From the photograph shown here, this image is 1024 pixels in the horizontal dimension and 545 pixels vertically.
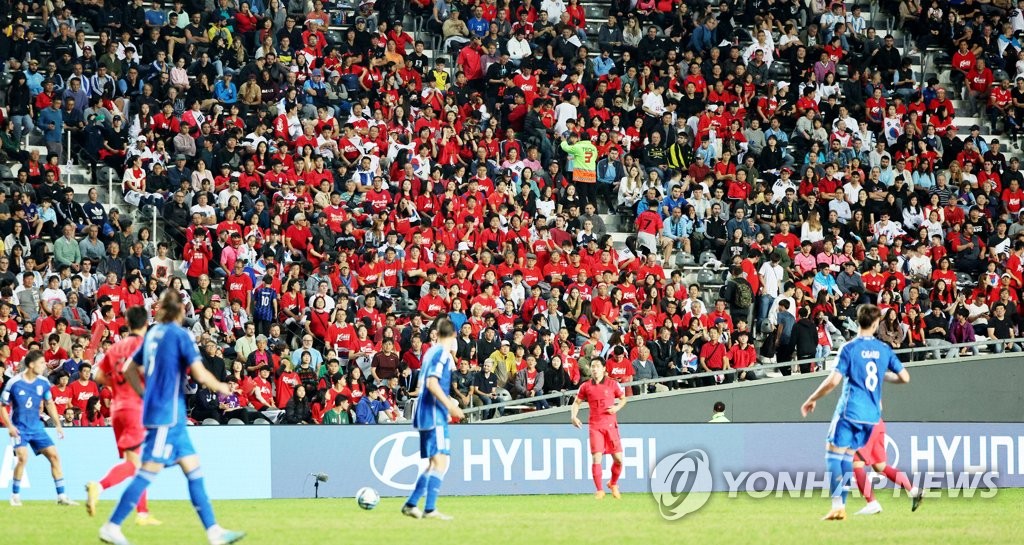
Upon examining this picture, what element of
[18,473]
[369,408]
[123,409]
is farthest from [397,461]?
[123,409]

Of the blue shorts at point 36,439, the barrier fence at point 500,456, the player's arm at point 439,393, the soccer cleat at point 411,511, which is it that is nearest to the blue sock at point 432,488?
the soccer cleat at point 411,511

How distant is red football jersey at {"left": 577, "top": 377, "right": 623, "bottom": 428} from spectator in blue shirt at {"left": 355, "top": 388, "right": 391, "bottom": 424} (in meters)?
3.92

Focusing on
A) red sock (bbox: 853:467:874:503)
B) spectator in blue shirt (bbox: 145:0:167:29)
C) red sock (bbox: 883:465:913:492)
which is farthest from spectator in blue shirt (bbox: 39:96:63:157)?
red sock (bbox: 883:465:913:492)

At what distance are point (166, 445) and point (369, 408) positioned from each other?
1089cm

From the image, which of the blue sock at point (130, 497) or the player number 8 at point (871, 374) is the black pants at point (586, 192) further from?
the blue sock at point (130, 497)

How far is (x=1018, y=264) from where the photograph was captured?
27.7 m

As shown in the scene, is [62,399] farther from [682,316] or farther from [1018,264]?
[1018,264]

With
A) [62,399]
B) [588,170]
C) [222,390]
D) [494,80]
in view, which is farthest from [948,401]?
[222,390]

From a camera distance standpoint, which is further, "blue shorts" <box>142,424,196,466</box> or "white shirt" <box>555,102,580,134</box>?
"white shirt" <box>555,102,580,134</box>

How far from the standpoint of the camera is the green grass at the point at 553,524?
1254 cm

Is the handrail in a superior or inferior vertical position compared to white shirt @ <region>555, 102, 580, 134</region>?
inferior

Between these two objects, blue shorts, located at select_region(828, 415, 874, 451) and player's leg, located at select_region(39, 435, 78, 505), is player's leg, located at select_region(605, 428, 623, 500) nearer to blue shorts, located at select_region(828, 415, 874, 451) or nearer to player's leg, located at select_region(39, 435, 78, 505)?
blue shorts, located at select_region(828, 415, 874, 451)

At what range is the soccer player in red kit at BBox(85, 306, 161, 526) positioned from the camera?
40.5ft

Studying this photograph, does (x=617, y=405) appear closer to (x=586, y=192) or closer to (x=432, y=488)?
(x=432, y=488)
